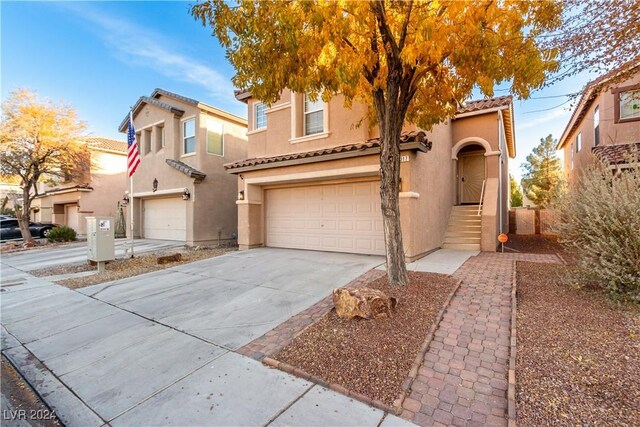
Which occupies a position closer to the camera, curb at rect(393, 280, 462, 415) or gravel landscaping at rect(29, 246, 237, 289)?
curb at rect(393, 280, 462, 415)

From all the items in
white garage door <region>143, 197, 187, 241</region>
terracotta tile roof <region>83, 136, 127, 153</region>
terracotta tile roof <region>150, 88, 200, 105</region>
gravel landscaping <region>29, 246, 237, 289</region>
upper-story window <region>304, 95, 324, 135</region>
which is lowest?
gravel landscaping <region>29, 246, 237, 289</region>

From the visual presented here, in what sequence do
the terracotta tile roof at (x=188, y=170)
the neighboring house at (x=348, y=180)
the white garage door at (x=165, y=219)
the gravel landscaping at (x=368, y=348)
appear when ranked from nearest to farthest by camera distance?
the gravel landscaping at (x=368, y=348), the neighboring house at (x=348, y=180), the terracotta tile roof at (x=188, y=170), the white garage door at (x=165, y=219)

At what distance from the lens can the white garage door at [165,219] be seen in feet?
46.5

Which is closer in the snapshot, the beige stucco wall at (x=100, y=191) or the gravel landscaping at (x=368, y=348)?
the gravel landscaping at (x=368, y=348)

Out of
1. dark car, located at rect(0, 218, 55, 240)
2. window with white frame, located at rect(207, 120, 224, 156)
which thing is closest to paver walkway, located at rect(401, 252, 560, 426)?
window with white frame, located at rect(207, 120, 224, 156)

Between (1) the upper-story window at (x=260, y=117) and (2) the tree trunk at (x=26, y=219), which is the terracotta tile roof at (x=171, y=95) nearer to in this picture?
(1) the upper-story window at (x=260, y=117)

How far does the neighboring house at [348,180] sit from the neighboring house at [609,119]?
3.16 metres

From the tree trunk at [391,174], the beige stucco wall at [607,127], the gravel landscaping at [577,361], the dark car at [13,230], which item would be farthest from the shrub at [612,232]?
the dark car at [13,230]

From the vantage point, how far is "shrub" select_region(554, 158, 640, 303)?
4.14 metres

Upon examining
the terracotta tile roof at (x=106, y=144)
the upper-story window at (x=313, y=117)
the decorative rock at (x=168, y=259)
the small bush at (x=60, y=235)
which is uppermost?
the terracotta tile roof at (x=106, y=144)

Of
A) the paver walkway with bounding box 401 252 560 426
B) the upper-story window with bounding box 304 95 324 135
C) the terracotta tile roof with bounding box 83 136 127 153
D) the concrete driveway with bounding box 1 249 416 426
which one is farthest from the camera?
the terracotta tile roof with bounding box 83 136 127 153

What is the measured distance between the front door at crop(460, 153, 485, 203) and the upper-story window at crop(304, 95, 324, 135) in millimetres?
7330

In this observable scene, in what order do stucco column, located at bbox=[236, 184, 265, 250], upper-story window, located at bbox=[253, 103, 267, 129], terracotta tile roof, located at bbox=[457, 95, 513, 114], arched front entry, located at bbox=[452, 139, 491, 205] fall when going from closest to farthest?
terracotta tile roof, located at bbox=[457, 95, 513, 114] → stucco column, located at bbox=[236, 184, 265, 250] → upper-story window, located at bbox=[253, 103, 267, 129] → arched front entry, located at bbox=[452, 139, 491, 205]

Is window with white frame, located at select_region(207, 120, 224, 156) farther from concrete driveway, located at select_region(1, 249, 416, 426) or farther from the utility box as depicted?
concrete driveway, located at select_region(1, 249, 416, 426)
